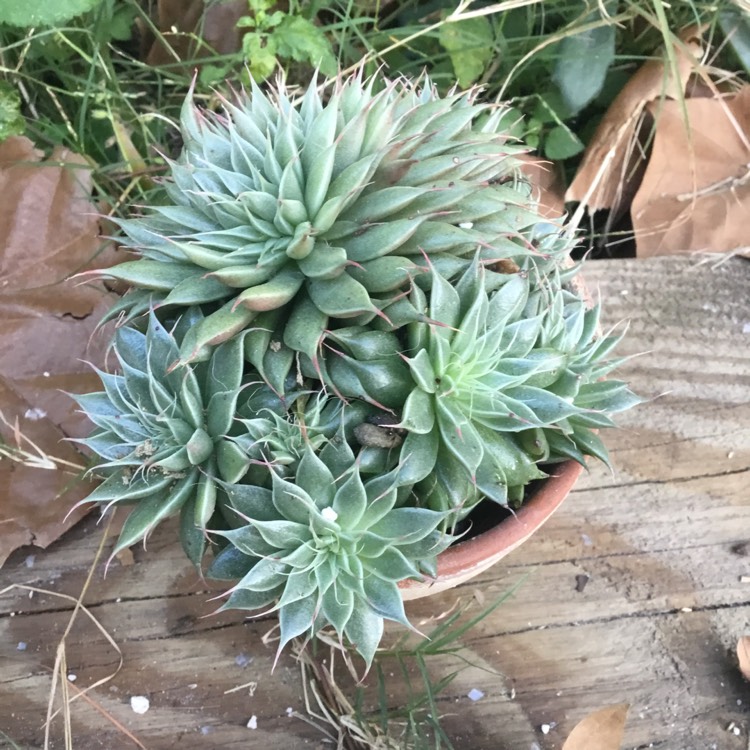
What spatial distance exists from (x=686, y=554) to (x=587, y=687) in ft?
0.65

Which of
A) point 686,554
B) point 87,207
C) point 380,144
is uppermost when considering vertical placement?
point 380,144

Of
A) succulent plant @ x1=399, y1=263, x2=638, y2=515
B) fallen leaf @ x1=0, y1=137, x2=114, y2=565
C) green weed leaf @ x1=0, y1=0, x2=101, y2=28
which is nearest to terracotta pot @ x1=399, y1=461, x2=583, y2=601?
succulent plant @ x1=399, y1=263, x2=638, y2=515

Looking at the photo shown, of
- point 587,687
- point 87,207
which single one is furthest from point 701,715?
point 87,207

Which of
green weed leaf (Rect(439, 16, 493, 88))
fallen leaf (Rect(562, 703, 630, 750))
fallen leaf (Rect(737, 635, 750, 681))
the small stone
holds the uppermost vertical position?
green weed leaf (Rect(439, 16, 493, 88))

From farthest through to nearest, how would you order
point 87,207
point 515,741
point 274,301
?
point 87,207
point 515,741
point 274,301

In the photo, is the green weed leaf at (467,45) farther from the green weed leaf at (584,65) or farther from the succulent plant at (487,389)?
the succulent plant at (487,389)

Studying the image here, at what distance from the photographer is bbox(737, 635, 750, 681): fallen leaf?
0.79m

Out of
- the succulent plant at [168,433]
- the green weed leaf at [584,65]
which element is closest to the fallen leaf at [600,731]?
the succulent plant at [168,433]

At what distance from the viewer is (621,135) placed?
979 millimetres

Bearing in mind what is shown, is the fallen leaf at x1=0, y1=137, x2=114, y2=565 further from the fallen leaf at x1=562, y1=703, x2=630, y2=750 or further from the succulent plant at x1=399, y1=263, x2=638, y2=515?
the fallen leaf at x1=562, y1=703, x2=630, y2=750

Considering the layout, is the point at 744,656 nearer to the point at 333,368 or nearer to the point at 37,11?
the point at 333,368

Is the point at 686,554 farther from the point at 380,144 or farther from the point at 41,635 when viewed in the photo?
the point at 41,635

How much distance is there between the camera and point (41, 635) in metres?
0.83

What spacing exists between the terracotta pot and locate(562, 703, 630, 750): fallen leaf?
22cm
